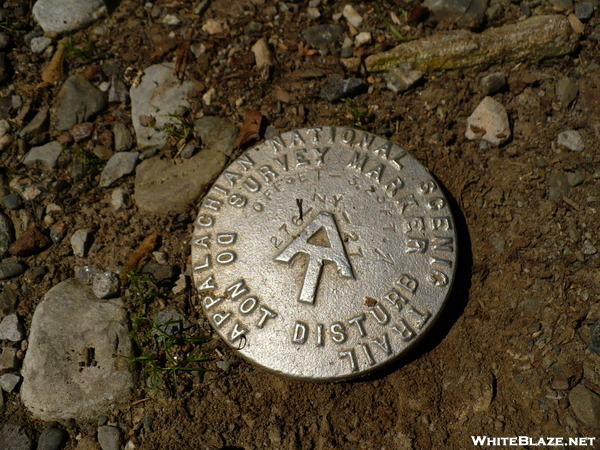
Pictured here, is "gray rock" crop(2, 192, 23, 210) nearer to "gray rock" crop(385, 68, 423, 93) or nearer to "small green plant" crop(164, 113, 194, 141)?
"small green plant" crop(164, 113, 194, 141)

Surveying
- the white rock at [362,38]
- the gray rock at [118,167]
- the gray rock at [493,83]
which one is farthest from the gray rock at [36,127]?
the gray rock at [493,83]

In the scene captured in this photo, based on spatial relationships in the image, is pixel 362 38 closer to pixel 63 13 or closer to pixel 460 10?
pixel 460 10

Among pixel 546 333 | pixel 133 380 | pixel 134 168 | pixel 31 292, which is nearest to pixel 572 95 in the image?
pixel 546 333

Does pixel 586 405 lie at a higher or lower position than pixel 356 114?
lower

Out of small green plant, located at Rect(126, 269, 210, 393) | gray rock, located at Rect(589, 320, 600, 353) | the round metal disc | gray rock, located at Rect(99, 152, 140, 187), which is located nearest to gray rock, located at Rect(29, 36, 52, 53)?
gray rock, located at Rect(99, 152, 140, 187)

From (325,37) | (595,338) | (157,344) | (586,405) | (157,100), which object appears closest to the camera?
(586,405)

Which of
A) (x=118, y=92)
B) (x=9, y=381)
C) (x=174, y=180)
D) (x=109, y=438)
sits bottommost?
(x=109, y=438)

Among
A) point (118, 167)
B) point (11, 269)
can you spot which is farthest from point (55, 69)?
point (11, 269)

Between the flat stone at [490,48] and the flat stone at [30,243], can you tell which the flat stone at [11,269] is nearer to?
the flat stone at [30,243]
